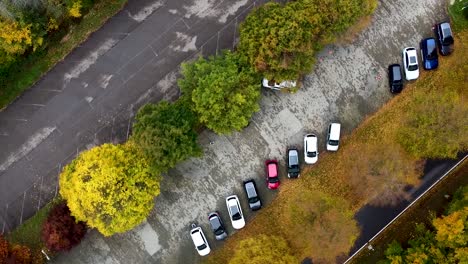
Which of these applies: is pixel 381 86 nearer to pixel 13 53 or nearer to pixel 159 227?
pixel 159 227

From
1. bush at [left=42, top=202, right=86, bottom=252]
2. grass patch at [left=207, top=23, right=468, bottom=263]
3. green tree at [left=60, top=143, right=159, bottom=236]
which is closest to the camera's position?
green tree at [left=60, top=143, right=159, bottom=236]

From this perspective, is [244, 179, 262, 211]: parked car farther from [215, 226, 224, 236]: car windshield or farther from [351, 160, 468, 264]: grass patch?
[351, 160, 468, 264]: grass patch

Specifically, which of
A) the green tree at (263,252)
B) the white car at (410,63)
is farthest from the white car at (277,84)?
the green tree at (263,252)

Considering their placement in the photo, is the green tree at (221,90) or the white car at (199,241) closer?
the green tree at (221,90)

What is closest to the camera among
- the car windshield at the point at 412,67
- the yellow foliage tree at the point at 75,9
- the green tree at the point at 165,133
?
the green tree at the point at 165,133

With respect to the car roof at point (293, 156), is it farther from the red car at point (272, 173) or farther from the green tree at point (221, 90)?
the green tree at point (221, 90)

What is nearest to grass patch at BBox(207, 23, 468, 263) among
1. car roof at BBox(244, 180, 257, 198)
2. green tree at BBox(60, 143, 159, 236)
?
car roof at BBox(244, 180, 257, 198)
